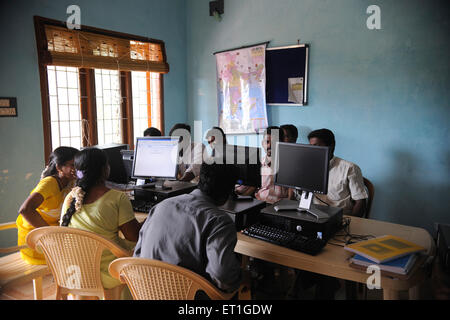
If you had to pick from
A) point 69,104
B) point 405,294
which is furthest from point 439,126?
point 69,104

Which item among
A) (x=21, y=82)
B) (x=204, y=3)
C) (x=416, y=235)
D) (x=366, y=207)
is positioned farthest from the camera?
(x=204, y=3)

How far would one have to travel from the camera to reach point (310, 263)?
1639 mm

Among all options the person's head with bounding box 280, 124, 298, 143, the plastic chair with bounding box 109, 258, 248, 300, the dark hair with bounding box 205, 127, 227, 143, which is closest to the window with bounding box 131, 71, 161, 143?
the dark hair with bounding box 205, 127, 227, 143

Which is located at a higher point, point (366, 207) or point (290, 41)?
point (290, 41)

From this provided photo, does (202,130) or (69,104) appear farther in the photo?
(202,130)

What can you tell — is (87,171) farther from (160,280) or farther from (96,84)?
(96,84)

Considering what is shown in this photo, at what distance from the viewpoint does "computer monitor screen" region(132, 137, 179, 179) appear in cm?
268

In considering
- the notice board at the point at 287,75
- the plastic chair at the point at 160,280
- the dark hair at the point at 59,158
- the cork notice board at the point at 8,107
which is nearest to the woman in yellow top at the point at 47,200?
the dark hair at the point at 59,158

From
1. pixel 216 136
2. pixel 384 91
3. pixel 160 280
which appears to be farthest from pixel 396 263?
pixel 216 136

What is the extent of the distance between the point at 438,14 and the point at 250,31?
194 cm

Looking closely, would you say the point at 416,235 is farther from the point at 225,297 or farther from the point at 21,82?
the point at 21,82

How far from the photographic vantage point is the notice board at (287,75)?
12.3 ft

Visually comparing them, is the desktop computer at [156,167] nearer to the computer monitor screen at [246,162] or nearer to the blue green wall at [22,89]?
the computer monitor screen at [246,162]

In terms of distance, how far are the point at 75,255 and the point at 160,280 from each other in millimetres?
597
